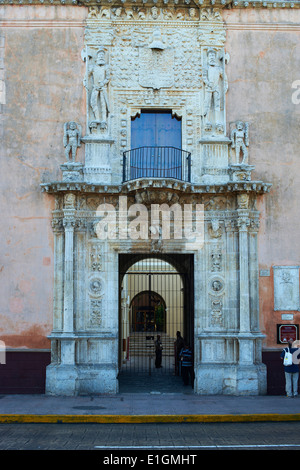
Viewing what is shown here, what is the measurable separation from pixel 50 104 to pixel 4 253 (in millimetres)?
4173

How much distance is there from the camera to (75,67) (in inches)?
613

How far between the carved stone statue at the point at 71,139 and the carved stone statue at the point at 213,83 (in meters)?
3.46

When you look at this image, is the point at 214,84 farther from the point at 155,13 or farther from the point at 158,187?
the point at 158,187

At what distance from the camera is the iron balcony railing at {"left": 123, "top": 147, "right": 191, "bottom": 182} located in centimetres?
1525

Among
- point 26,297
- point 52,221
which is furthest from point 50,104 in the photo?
point 26,297

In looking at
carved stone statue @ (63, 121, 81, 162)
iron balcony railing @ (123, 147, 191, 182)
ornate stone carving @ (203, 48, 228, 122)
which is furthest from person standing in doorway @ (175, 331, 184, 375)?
ornate stone carving @ (203, 48, 228, 122)

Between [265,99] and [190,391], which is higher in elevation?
[265,99]

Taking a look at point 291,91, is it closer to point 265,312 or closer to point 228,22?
point 228,22

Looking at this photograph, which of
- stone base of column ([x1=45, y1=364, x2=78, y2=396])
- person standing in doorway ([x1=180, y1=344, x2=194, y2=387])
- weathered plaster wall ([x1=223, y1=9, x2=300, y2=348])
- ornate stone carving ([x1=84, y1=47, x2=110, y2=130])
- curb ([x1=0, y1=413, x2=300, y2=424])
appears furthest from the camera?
person standing in doorway ([x1=180, y1=344, x2=194, y2=387])

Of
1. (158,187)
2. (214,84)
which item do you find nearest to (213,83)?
(214,84)

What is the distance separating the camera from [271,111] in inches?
613

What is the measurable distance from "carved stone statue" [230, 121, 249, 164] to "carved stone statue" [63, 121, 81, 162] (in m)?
4.12

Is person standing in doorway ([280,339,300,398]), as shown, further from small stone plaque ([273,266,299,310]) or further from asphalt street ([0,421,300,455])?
asphalt street ([0,421,300,455])
